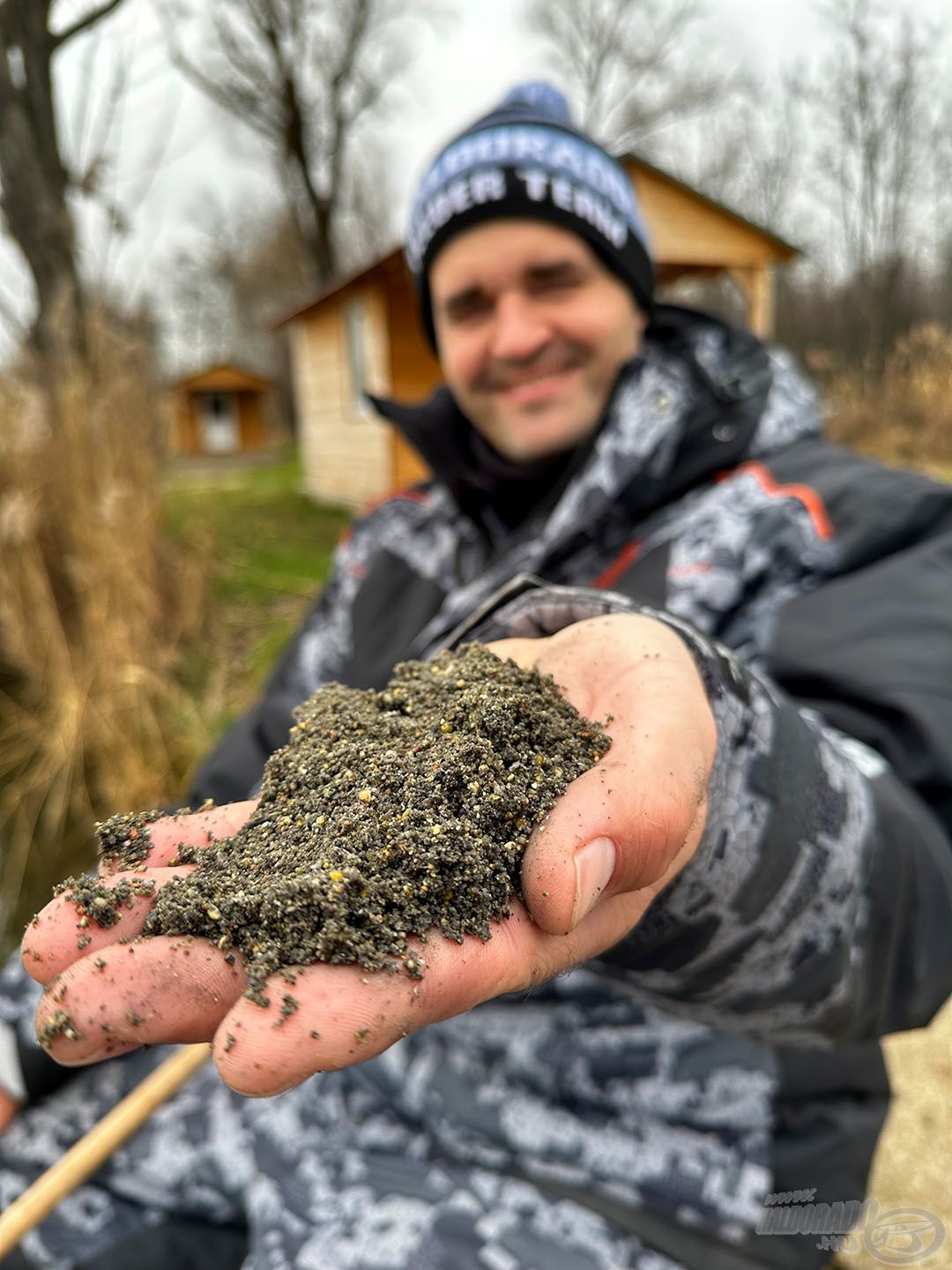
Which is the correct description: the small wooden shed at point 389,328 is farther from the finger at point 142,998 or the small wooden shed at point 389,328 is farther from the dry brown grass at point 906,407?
the finger at point 142,998

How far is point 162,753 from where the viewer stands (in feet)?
9.59

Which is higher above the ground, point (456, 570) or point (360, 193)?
point (360, 193)

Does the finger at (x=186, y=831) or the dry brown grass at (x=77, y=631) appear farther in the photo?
the dry brown grass at (x=77, y=631)

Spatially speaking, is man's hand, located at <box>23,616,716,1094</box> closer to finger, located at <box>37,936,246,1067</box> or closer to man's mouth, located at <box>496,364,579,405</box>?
finger, located at <box>37,936,246,1067</box>

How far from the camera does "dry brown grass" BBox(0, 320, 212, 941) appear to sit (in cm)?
280

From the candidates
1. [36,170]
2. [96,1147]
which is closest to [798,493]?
[96,1147]

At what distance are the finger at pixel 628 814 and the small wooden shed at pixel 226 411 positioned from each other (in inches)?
873

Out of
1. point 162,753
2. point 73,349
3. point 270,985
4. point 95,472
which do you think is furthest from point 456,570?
point 73,349

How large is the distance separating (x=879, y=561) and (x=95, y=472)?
2757 millimetres

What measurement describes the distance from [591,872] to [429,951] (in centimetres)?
13

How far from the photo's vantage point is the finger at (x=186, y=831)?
74cm

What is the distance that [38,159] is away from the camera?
333 centimetres

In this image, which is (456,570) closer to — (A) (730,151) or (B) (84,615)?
(B) (84,615)

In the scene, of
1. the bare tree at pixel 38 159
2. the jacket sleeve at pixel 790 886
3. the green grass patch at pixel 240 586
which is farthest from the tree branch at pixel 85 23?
the jacket sleeve at pixel 790 886
